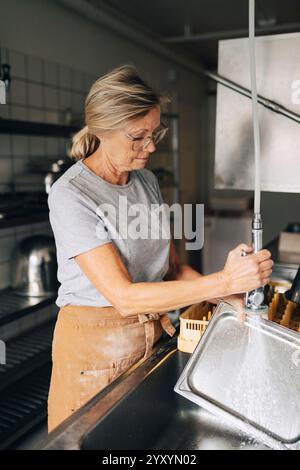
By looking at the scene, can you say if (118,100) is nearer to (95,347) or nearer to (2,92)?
(95,347)

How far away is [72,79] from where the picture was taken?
10.2ft

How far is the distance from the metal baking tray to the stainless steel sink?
0.06 m

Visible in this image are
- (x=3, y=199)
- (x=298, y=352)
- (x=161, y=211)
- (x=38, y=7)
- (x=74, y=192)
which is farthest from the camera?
(x=38, y=7)

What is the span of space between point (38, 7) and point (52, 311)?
182cm

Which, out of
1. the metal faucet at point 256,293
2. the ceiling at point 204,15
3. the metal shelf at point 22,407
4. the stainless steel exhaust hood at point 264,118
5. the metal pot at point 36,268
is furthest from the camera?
the ceiling at point 204,15

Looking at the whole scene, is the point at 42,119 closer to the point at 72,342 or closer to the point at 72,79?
the point at 72,79

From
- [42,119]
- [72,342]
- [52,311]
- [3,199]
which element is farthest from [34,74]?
[72,342]

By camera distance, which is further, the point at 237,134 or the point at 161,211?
the point at 161,211

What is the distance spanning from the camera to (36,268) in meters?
2.47

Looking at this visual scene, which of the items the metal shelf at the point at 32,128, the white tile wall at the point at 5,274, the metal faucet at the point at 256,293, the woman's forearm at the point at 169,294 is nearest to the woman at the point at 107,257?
the woman's forearm at the point at 169,294

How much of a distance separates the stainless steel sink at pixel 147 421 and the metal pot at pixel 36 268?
1.42m

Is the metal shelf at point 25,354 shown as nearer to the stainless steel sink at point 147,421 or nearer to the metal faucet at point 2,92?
the metal faucet at point 2,92

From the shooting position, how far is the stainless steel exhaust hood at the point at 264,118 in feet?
3.92

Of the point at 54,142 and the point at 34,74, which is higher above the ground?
the point at 34,74
